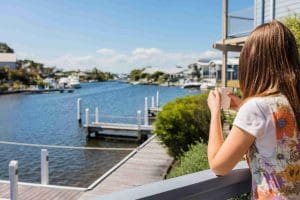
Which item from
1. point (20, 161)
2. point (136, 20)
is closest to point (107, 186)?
point (20, 161)

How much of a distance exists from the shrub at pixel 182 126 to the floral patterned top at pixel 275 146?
28.6 ft

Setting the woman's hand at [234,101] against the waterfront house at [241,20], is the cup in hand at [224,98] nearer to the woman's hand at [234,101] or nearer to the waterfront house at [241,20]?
the woman's hand at [234,101]

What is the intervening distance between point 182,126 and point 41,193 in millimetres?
4014

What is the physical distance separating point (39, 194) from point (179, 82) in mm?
97740

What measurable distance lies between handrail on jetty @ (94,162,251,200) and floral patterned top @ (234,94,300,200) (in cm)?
21

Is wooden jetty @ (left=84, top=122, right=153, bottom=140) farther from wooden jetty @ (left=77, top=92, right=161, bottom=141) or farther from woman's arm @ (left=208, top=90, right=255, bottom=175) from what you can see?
woman's arm @ (left=208, top=90, right=255, bottom=175)

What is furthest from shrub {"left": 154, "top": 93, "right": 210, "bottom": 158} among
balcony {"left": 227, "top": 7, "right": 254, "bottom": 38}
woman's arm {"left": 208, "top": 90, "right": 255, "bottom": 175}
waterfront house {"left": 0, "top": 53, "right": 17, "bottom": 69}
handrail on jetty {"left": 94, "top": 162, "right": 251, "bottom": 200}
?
waterfront house {"left": 0, "top": 53, "right": 17, "bottom": 69}

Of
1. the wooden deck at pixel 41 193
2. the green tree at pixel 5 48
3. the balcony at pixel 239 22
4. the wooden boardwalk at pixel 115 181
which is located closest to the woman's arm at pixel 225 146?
the wooden boardwalk at pixel 115 181

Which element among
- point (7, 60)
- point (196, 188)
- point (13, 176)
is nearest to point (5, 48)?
point (7, 60)

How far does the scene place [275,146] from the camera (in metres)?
1.38

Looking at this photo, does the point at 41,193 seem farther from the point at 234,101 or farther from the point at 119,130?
the point at 119,130

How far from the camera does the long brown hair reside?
1.43 metres

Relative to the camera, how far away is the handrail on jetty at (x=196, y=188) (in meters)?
1.31

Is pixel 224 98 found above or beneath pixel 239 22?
beneath
